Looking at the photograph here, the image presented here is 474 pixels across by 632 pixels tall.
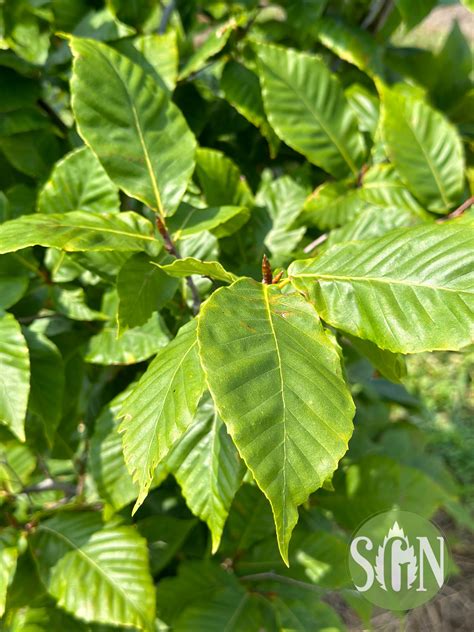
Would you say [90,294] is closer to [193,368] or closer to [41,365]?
[41,365]

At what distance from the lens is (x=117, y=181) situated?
0.92 metres

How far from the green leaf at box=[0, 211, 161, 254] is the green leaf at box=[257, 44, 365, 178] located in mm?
405

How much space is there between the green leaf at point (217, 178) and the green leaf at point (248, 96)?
16 cm

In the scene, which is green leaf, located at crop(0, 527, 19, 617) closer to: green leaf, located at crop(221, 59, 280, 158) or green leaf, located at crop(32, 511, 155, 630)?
green leaf, located at crop(32, 511, 155, 630)

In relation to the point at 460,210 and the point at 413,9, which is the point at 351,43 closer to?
the point at 413,9

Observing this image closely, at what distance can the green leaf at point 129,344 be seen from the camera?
3.47 ft

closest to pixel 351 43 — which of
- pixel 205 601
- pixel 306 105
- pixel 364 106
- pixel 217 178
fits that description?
pixel 364 106

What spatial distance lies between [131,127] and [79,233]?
23 cm

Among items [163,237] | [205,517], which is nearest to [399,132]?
[163,237]

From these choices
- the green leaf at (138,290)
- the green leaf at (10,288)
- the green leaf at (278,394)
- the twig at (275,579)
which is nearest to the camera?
the green leaf at (278,394)

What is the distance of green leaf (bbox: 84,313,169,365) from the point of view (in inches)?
41.7

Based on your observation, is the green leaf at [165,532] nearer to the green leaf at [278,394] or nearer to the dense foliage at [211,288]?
the dense foliage at [211,288]

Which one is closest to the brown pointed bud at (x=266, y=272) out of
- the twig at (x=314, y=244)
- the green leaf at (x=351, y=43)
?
the twig at (x=314, y=244)

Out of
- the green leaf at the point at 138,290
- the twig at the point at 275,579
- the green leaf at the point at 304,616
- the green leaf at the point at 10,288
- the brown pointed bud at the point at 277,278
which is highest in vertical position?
the brown pointed bud at the point at 277,278
